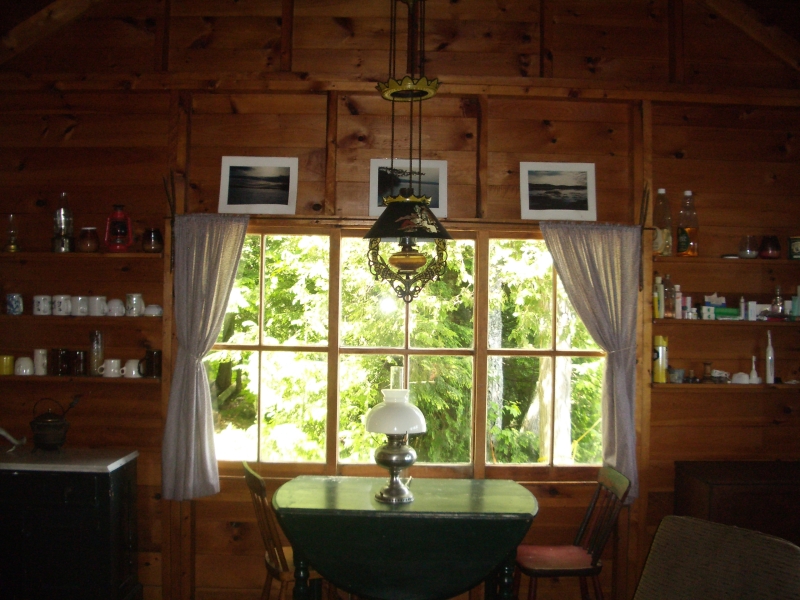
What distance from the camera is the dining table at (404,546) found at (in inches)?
99.3

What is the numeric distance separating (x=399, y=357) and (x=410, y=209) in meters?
1.16

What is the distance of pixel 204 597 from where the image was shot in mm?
3326

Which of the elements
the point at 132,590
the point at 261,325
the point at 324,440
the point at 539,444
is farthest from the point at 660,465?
the point at 132,590

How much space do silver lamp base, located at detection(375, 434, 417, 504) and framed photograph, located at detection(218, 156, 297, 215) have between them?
1.30 metres

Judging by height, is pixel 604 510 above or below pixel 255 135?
below

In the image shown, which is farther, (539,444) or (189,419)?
(539,444)

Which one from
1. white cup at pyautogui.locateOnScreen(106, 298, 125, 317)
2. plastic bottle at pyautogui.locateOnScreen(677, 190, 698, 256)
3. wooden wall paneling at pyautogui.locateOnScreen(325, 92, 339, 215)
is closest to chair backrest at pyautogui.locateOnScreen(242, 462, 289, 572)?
white cup at pyautogui.locateOnScreen(106, 298, 125, 317)

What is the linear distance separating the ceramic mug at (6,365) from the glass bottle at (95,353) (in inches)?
15.6

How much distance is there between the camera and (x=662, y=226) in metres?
3.35

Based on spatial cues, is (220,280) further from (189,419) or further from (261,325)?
(189,419)

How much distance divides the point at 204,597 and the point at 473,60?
309cm

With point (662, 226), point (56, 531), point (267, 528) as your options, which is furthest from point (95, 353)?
point (662, 226)

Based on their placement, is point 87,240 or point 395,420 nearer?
point 395,420

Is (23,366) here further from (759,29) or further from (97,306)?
(759,29)
